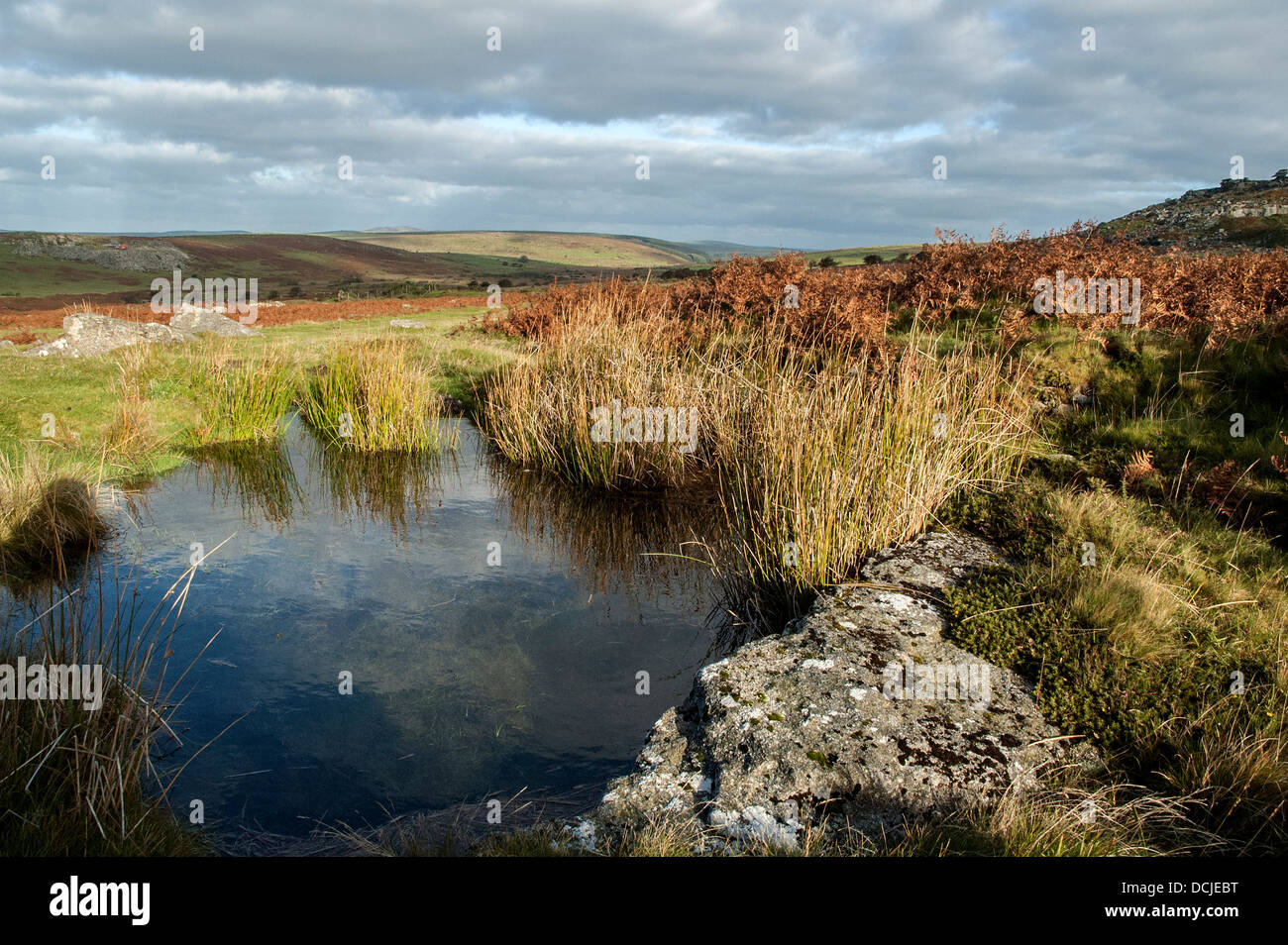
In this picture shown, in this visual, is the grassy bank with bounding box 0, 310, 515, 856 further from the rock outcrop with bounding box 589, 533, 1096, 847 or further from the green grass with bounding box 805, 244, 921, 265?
the green grass with bounding box 805, 244, 921, 265

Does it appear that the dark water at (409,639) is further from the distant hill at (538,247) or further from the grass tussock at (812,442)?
the distant hill at (538,247)

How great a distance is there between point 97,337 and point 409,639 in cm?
1540

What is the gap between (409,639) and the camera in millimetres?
5875

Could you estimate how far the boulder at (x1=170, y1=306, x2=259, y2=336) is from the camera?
2012cm

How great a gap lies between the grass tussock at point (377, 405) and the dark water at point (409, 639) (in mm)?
→ 2100

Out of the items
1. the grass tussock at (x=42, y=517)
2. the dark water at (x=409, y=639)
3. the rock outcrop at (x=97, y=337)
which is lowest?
the dark water at (x=409, y=639)

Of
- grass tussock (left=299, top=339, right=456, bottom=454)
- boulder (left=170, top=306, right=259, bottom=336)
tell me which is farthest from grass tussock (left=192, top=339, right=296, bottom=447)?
boulder (left=170, top=306, right=259, bottom=336)

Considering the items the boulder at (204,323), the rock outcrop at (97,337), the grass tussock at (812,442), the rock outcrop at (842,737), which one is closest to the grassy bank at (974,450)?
the grass tussock at (812,442)

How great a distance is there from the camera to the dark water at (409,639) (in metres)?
4.32

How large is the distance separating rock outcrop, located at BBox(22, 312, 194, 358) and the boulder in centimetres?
185

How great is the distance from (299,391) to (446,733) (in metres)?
11.9

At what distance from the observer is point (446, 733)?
4699 millimetres

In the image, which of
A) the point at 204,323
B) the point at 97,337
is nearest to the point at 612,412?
the point at 97,337
